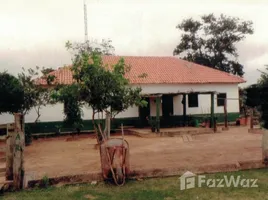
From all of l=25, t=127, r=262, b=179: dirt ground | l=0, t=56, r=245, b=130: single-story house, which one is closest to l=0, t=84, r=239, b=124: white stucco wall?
l=0, t=56, r=245, b=130: single-story house

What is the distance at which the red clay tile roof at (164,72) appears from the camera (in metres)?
22.5

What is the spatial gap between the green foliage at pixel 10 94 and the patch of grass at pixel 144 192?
25.4 feet

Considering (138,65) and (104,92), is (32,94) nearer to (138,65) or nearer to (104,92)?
(104,92)

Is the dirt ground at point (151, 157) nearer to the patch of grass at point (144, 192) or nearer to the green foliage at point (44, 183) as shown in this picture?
the green foliage at point (44, 183)

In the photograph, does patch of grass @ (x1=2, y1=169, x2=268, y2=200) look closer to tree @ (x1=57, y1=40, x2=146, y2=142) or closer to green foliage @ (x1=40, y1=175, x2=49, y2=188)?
green foliage @ (x1=40, y1=175, x2=49, y2=188)

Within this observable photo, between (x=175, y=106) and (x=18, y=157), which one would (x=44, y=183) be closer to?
(x=18, y=157)

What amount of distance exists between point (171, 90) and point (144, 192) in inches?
642

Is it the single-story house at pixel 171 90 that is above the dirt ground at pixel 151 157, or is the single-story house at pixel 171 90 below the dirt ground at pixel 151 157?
above

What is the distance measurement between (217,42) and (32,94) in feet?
73.5

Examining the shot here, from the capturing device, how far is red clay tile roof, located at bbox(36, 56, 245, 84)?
73.9 ft

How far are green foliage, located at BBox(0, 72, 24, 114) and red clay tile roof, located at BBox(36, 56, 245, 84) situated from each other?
642cm

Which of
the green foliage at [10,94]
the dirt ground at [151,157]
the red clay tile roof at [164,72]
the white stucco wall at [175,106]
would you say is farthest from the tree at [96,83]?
the red clay tile roof at [164,72]

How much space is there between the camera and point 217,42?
3338cm

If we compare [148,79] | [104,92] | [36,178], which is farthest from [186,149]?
[148,79]
